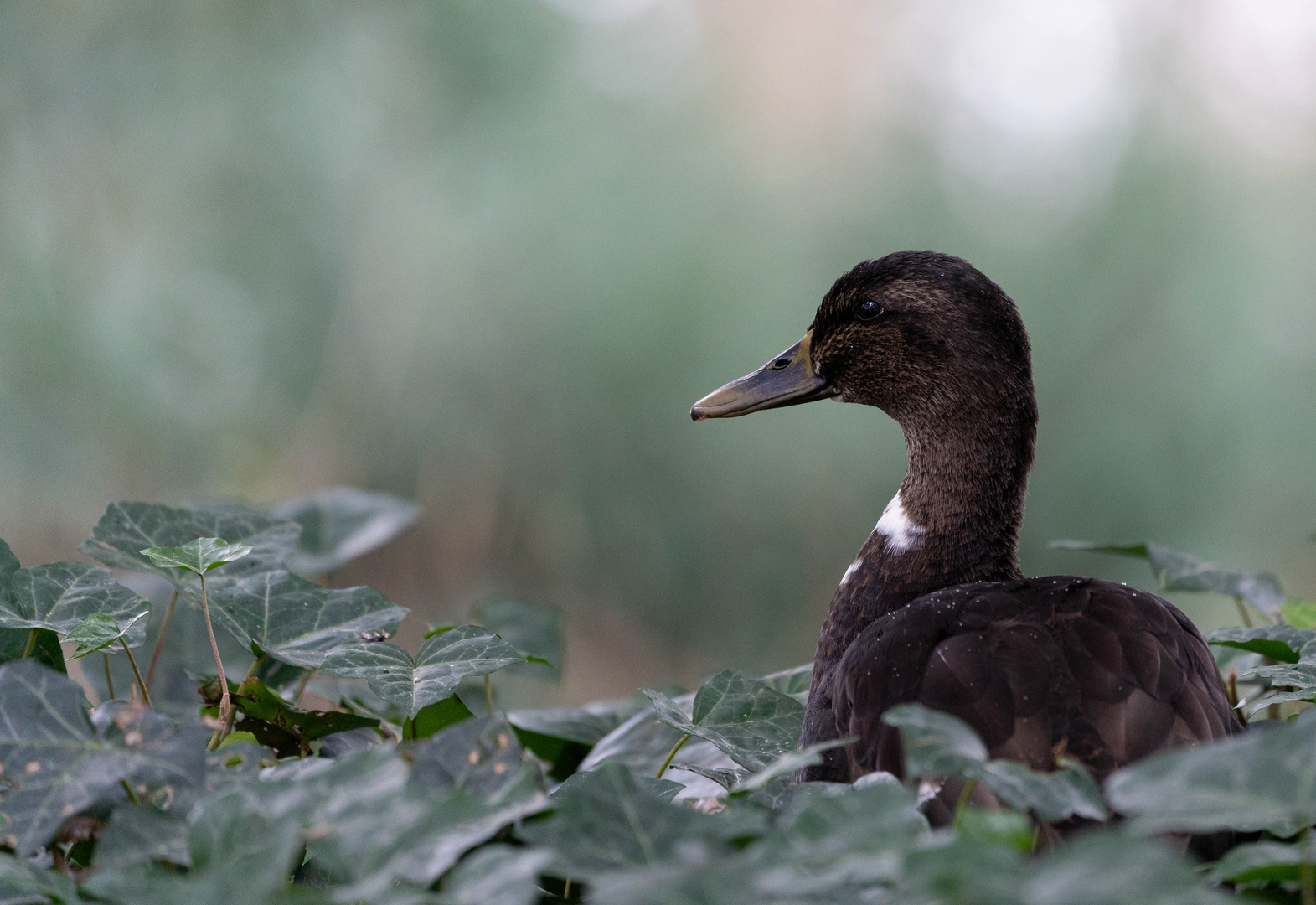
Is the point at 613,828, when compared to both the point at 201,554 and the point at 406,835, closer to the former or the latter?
the point at 406,835

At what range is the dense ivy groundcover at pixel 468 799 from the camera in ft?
1.43

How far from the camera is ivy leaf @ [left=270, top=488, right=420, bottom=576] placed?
144 cm

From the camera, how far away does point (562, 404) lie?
381 centimetres

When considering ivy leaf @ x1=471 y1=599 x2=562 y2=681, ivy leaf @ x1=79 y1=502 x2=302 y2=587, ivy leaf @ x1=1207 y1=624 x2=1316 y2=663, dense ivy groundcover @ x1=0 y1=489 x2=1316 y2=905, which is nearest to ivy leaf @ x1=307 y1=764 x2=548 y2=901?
dense ivy groundcover @ x1=0 y1=489 x2=1316 y2=905

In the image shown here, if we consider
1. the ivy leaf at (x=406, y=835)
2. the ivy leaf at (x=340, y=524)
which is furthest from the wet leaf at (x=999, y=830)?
the ivy leaf at (x=340, y=524)

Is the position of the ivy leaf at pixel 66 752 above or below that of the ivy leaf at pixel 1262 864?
A: above

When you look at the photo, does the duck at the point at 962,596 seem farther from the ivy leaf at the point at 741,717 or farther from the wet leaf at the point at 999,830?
the wet leaf at the point at 999,830

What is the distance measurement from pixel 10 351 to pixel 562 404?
1.70 meters

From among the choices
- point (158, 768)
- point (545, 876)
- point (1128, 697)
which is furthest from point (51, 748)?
point (1128, 697)

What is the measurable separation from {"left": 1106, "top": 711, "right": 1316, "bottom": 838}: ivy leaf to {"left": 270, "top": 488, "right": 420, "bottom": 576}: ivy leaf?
115 centimetres

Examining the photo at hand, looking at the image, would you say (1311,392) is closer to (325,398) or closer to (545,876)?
(325,398)

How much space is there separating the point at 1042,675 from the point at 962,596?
149 mm

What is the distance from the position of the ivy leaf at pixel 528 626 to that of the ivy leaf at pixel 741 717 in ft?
1.57

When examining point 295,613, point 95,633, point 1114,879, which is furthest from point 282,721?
point 1114,879
